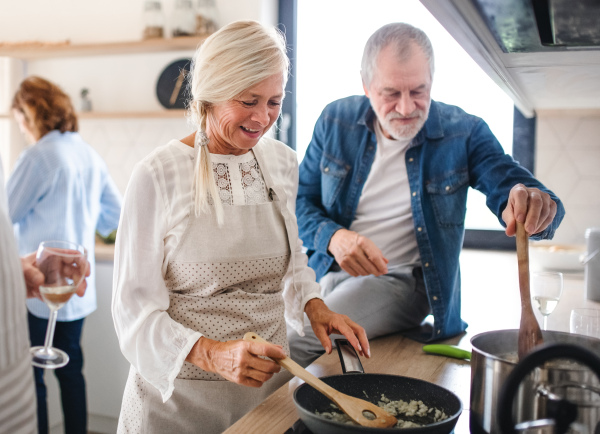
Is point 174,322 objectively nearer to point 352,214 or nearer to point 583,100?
point 352,214

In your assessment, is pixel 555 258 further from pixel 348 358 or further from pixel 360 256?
pixel 348 358

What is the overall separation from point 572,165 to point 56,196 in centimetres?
212

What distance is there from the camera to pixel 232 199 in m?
1.27

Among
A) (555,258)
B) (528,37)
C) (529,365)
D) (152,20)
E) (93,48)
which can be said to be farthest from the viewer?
(93,48)

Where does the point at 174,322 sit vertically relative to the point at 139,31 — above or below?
below

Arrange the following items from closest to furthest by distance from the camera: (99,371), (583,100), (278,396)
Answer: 1. (278,396)
2. (583,100)
3. (99,371)

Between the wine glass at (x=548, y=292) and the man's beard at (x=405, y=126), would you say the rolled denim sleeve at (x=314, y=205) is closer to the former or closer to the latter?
the man's beard at (x=405, y=126)

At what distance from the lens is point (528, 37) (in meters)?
0.97

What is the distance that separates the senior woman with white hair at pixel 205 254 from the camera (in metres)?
1.12

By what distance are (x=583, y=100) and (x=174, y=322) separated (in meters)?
1.55

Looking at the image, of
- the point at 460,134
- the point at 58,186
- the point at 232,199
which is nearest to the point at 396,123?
the point at 460,134

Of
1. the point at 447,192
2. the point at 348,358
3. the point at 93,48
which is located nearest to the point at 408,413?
the point at 348,358

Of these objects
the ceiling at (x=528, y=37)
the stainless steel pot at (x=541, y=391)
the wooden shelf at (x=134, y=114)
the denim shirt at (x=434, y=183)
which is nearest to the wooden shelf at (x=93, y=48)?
the wooden shelf at (x=134, y=114)

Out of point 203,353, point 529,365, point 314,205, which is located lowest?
point 203,353
